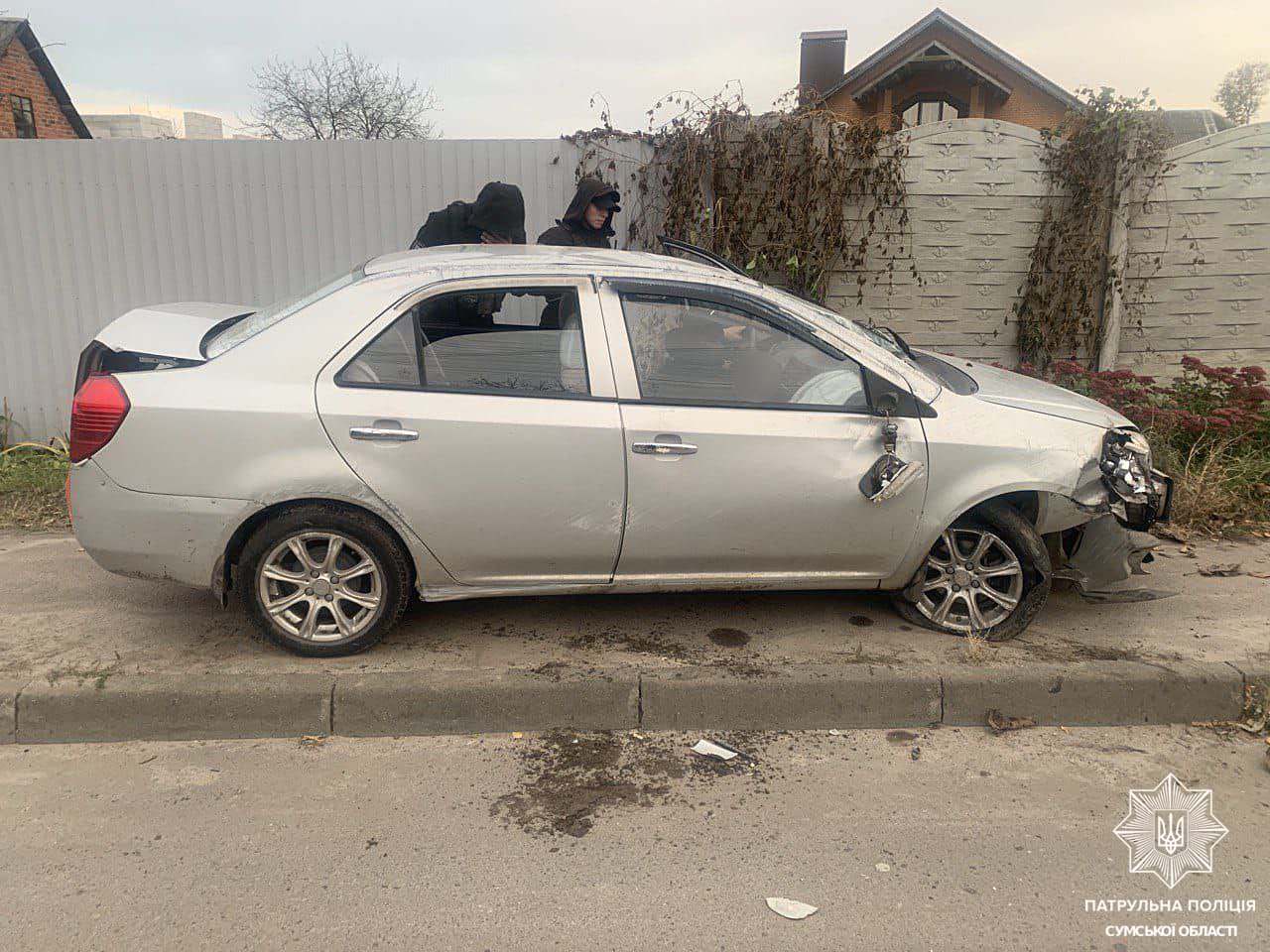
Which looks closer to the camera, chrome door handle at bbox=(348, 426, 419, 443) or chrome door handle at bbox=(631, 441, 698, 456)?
chrome door handle at bbox=(348, 426, 419, 443)

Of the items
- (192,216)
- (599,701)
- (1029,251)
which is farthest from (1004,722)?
(192,216)

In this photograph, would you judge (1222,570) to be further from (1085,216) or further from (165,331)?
(165,331)

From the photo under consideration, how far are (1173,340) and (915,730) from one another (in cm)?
513

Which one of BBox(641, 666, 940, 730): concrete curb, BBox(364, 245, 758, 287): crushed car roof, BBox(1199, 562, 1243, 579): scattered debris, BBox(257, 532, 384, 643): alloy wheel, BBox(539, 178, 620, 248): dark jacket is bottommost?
BBox(641, 666, 940, 730): concrete curb

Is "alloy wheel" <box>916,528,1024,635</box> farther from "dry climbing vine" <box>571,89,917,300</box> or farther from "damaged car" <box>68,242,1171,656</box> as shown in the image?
"dry climbing vine" <box>571,89,917,300</box>

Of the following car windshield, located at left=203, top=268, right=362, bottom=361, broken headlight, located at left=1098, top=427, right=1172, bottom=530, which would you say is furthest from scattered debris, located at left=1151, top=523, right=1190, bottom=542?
car windshield, located at left=203, top=268, right=362, bottom=361

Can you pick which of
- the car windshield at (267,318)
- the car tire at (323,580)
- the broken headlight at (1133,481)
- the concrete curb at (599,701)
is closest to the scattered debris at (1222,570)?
the broken headlight at (1133,481)

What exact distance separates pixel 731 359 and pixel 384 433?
1.42m

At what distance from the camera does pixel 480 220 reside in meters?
5.95

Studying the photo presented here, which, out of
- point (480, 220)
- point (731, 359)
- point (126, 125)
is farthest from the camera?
point (126, 125)

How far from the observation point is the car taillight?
369 cm

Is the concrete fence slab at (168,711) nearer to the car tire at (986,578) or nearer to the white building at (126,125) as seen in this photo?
the car tire at (986,578)

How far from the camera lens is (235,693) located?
364cm

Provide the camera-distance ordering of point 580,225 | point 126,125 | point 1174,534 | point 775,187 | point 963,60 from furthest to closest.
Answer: point 126,125 → point 963,60 → point 775,187 → point 580,225 → point 1174,534
